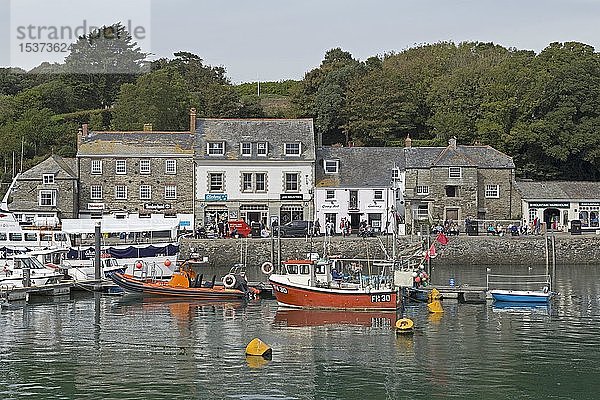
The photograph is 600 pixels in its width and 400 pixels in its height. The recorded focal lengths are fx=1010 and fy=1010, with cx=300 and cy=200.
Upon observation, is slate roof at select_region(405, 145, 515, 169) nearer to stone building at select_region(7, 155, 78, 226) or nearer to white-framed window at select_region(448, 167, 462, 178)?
white-framed window at select_region(448, 167, 462, 178)

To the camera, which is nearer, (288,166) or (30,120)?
(288,166)

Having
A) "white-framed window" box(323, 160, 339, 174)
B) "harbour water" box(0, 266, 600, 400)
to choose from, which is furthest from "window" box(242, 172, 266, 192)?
"harbour water" box(0, 266, 600, 400)

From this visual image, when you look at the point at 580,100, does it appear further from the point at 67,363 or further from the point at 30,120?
the point at 67,363

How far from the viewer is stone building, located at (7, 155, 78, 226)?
68625mm

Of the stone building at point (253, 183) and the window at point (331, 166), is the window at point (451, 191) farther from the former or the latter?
the stone building at point (253, 183)

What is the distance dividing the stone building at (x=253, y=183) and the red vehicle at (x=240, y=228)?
4.13 meters

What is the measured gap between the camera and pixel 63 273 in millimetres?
50719

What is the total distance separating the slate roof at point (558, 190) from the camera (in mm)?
70625

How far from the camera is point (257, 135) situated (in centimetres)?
7175

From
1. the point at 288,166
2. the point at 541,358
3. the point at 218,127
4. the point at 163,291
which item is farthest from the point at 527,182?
the point at 541,358

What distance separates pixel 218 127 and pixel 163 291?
26.3 metres

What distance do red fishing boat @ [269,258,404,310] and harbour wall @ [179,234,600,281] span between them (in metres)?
17.7

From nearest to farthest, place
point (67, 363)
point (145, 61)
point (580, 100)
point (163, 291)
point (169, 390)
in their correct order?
point (169, 390)
point (67, 363)
point (163, 291)
point (580, 100)
point (145, 61)

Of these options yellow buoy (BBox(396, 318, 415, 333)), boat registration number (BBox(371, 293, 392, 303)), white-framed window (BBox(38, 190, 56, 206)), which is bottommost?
yellow buoy (BBox(396, 318, 415, 333))
